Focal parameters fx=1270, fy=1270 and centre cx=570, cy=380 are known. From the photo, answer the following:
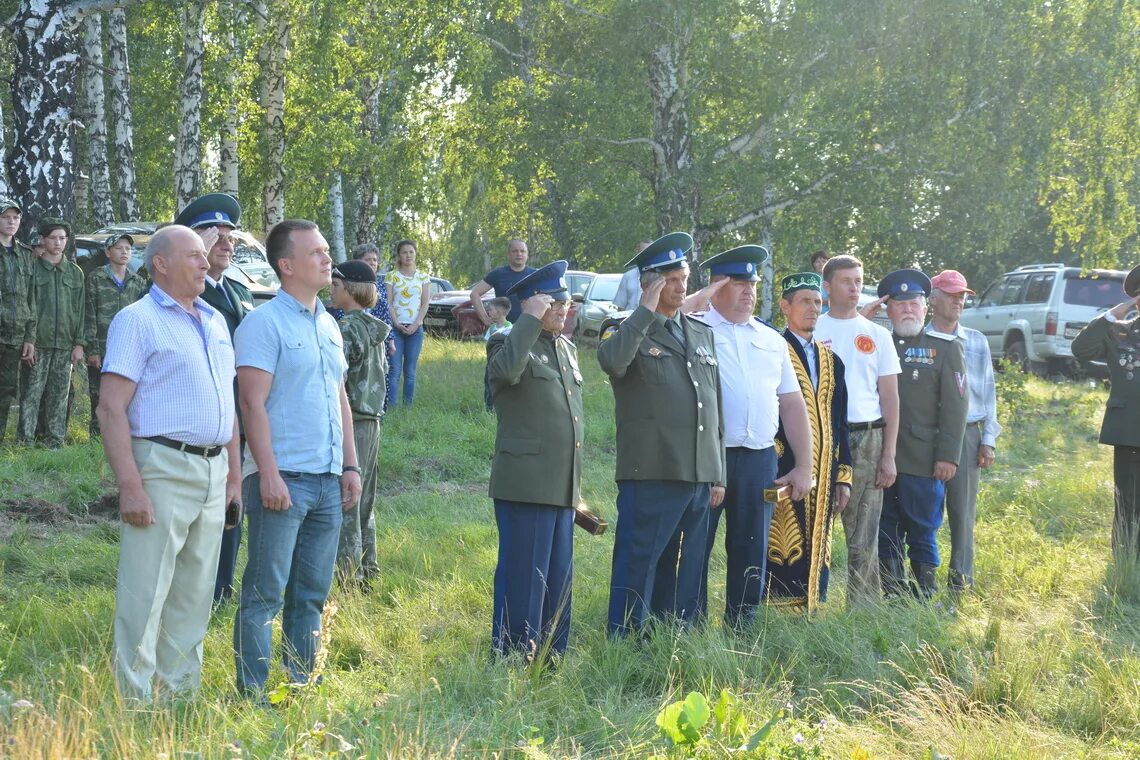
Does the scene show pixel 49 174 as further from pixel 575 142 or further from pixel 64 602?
pixel 575 142

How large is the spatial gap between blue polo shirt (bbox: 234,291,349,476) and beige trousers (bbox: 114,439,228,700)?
0.85ft

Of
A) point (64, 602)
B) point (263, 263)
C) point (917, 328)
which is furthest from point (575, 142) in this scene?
point (64, 602)

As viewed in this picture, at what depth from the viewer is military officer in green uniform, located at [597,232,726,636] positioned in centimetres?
566

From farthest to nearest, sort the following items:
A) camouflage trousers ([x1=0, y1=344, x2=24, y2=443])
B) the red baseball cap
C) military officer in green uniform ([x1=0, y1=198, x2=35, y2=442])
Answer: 1. camouflage trousers ([x1=0, y1=344, x2=24, y2=443])
2. military officer in green uniform ([x1=0, y1=198, x2=35, y2=442])
3. the red baseball cap

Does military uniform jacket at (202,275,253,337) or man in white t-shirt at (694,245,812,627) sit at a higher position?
military uniform jacket at (202,275,253,337)

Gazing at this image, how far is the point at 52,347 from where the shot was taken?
11.1 metres

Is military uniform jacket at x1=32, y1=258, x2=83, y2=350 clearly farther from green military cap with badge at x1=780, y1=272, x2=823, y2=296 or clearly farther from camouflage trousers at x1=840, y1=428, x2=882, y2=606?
camouflage trousers at x1=840, y1=428, x2=882, y2=606

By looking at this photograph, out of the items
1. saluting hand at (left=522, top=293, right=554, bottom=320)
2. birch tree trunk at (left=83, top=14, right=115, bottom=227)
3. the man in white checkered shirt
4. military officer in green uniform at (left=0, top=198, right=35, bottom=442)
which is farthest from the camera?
birch tree trunk at (left=83, top=14, right=115, bottom=227)

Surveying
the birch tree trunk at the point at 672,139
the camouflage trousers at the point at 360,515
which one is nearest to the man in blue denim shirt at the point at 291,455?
the camouflage trousers at the point at 360,515

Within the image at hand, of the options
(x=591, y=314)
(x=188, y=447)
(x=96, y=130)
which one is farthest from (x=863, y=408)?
(x=591, y=314)

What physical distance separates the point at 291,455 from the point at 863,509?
3375 millimetres

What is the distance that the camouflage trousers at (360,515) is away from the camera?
6.85 metres

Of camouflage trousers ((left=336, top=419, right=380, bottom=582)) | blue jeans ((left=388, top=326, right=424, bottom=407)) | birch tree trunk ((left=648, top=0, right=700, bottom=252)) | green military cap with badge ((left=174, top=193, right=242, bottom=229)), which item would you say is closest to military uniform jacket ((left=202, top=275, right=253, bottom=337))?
green military cap with badge ((left=174, top=193, right=242, bottom=229))

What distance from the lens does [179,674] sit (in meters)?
4.80
